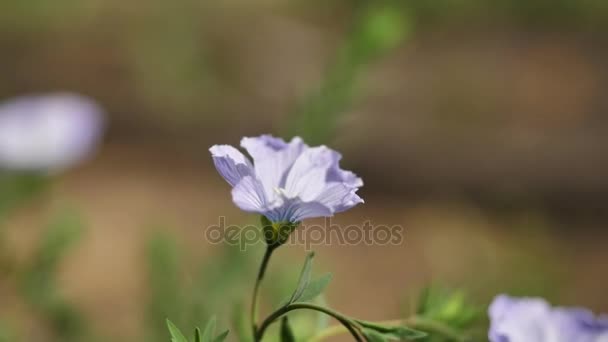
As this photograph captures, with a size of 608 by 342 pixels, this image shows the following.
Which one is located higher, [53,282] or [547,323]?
[547,323]

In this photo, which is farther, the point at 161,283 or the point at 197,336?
the point at 161,283

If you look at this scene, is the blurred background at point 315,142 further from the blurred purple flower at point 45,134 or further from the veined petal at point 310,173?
the veined petal at point 310,173

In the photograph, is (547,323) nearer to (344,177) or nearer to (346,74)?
(344,177)

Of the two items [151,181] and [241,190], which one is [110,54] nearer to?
[151,181]

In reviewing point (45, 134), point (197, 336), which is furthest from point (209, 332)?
point (45, 134)

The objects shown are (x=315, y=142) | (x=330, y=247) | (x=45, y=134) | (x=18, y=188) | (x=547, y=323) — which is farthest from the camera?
(x=330, y=247)

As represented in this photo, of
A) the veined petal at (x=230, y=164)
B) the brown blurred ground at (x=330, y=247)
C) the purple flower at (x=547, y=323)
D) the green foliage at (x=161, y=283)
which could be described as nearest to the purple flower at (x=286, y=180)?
the veined petal at (x=230, y=164)

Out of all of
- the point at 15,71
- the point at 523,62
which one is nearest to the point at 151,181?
the point at 15,71

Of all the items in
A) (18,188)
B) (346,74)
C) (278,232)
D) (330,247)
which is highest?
(346,74)
